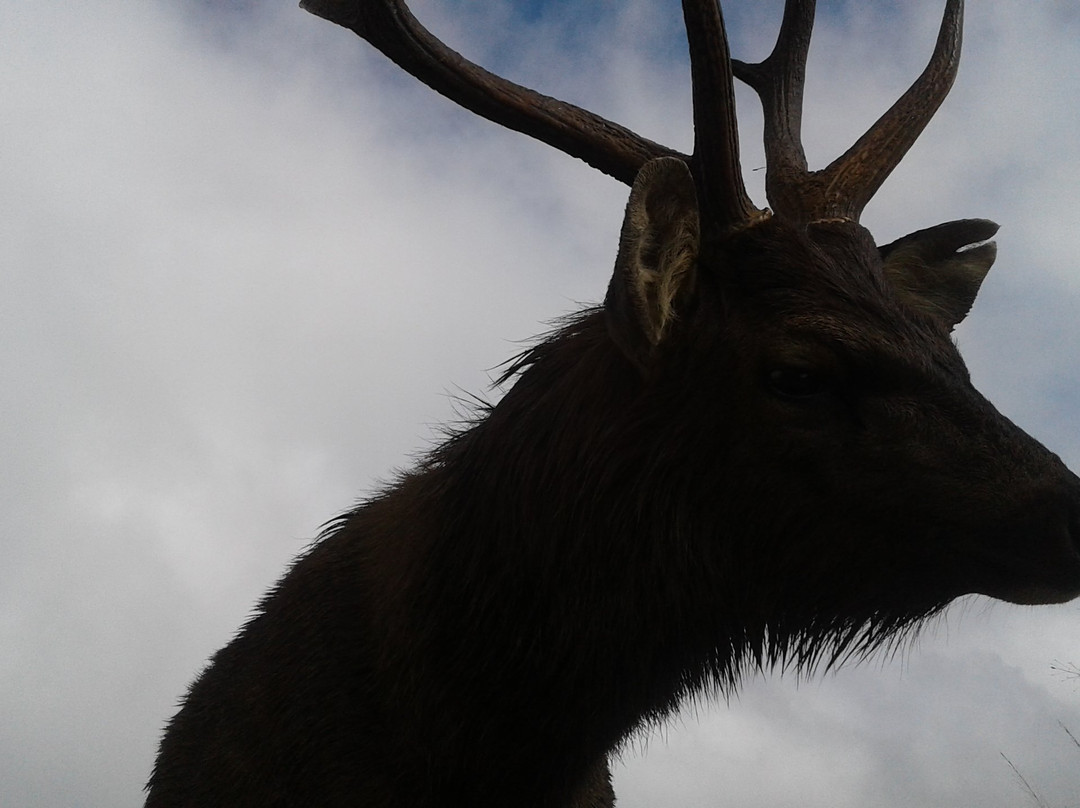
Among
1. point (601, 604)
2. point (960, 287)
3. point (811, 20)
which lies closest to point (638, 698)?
point (601, 604)

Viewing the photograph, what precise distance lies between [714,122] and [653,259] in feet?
1.69

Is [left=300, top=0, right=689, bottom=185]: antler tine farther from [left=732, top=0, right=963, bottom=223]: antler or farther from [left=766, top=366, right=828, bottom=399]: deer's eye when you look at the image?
[left=766, top=366, right=828, bottom=399]: deer's eye

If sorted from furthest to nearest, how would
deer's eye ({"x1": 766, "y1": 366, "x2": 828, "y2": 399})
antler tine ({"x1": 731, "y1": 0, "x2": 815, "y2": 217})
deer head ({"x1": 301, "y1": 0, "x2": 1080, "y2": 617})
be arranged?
antler tine ({"x1": 731, "y1": 0, "x2": 815, "y2": 217}) → deer's eye ({"x1": 766, "y1": 366, "x2": 828, "y2": 399}) → deer head ({"x1": 301, "y1": 0, "x2": 1080, "y2": 617})

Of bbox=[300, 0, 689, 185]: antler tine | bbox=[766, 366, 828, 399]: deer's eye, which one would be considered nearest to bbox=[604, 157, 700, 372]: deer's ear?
bbox=[766, 366, 828, 399]: deer's eye

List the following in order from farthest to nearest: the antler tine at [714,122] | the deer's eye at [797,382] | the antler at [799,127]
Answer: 1. the antler at [799,127]
2. the antler tine at [714,122]
3. the deer's eye at [797,382]

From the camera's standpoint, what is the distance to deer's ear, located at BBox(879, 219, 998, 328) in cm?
322

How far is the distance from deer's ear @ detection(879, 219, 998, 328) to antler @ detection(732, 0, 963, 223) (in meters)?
0.24

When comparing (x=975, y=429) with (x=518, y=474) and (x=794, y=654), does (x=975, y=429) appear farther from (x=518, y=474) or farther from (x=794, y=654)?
(x=518, y=474)

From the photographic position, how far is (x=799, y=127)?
3.68 meters

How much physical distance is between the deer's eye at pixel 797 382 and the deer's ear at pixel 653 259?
12.9 inches

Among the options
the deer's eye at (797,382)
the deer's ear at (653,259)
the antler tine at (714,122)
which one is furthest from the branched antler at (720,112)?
the deer's eye at (797,382)

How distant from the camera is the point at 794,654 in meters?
2.57

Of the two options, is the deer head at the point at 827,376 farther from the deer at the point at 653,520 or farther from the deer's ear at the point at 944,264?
the deer's ear at the point at 944,264

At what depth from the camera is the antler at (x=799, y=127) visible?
315 centimetres
